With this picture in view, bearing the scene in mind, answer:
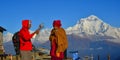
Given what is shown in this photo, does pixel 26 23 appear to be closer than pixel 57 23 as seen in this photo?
Yes

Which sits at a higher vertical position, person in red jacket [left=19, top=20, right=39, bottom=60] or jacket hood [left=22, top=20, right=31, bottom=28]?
jacket hood [left=22, top=20, right=31, bottom=28]

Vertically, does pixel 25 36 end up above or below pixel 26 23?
below

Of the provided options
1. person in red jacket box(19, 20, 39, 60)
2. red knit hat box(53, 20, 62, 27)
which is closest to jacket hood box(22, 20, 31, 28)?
person in red jacket box(19, 20, 39, 60)

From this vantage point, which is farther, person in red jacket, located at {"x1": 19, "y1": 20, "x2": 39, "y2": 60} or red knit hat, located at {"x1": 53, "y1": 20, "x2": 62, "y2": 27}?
red knit hat, located at {"x1": 53, "y1": 20, "x2": 62, "y2": 27}

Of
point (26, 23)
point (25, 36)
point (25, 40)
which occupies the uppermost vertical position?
point (26, 23)

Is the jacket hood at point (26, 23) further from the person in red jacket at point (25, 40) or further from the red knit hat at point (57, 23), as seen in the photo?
the red knit hat at point (57, 23)

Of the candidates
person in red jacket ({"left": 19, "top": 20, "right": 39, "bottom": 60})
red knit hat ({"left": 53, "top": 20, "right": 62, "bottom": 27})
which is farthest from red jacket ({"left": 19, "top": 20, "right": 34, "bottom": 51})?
red knit hat ({"left": 53, "top": 20, "right": 62, "bottom": 27})

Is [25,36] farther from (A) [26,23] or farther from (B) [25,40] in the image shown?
(A) [26,23]

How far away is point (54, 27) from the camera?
12523 millimetres

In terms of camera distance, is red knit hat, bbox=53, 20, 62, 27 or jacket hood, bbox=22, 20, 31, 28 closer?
jacket hood, bbox=22, 20, 31, 28

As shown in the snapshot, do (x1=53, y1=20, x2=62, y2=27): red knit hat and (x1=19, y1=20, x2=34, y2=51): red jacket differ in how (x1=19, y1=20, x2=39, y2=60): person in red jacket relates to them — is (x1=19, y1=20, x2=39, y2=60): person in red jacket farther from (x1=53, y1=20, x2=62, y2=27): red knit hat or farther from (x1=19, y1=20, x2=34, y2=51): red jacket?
(x1=53, y1=20, x2=62, y2=27): red knit hat

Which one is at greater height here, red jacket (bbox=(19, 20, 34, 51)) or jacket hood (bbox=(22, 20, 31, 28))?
jacket hood (bbox=(22, 20, 31, 28))

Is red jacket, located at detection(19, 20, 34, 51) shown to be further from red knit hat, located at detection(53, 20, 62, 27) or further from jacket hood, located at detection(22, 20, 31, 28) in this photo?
red knit hat, located at detection(53, 20, 62, 27)

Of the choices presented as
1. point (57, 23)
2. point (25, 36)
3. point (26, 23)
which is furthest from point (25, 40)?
point (57, 23)
